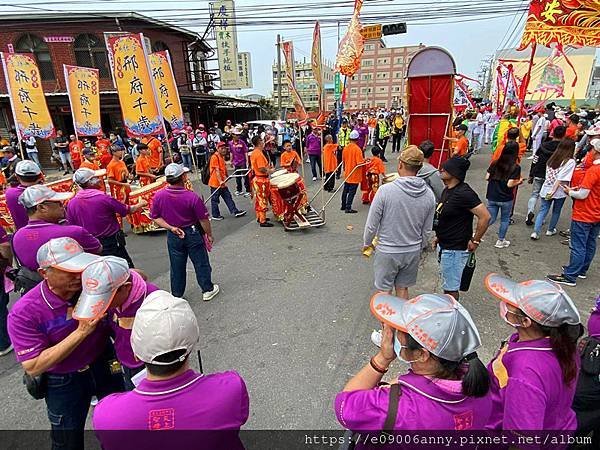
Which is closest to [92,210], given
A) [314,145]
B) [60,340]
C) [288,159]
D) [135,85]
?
[60,340]

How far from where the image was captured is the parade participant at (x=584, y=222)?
4152 millimetres

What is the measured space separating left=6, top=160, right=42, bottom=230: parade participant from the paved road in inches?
63.7

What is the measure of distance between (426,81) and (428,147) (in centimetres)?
381

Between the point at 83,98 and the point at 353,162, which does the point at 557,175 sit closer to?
the point at 353,162

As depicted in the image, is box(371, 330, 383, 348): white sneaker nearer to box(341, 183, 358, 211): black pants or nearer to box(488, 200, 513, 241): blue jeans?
box(488, 200, 513, 241): blue jeans

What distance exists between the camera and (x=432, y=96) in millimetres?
8594

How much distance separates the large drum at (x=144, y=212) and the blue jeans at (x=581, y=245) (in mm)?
6764

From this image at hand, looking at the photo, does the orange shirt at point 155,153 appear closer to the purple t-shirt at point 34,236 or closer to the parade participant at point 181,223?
the parade participant at point 181,223

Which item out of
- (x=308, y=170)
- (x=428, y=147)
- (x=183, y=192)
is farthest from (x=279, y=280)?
(x=308, y=170)

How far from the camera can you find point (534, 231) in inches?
238

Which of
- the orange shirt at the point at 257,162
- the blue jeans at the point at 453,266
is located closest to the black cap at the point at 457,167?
the blue jeans at the point at 453,266

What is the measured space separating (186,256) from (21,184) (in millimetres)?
2057

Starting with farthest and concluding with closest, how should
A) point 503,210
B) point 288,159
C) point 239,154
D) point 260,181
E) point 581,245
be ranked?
point 239,154 → point 288,159 → point 260,181 → point 503,210 → point 581,245

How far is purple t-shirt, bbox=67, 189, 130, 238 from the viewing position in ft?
13.4
